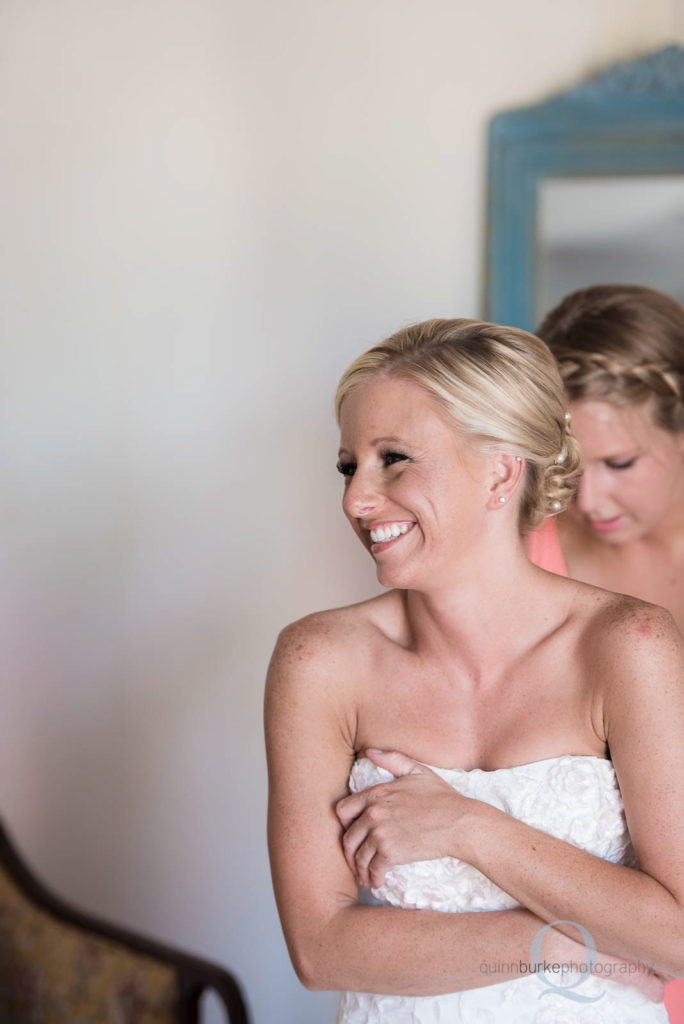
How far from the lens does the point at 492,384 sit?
4.82 feet

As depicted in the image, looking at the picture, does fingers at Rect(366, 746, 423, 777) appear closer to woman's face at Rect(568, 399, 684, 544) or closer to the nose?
the nose

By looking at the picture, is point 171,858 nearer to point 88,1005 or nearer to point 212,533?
point 88,1005

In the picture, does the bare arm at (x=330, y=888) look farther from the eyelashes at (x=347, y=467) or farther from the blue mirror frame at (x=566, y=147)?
the blue mirror frame at (x=566, y=147)

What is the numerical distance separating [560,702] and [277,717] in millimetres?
432

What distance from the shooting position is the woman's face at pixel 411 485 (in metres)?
1.47

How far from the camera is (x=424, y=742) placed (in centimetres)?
156

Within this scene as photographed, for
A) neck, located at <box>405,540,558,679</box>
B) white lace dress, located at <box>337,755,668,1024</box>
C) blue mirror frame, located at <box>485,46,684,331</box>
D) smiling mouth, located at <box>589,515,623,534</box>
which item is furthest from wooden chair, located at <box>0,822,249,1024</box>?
blue mirror frame, located at <box>485,46,684,331</box>

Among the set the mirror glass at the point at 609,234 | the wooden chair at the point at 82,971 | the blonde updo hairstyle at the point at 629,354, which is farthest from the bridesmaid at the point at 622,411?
the wooden chair at the point at 82,971

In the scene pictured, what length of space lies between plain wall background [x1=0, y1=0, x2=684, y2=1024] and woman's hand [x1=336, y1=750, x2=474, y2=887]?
1.20 metres

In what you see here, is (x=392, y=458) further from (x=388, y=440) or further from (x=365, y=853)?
(x=365, y=853)

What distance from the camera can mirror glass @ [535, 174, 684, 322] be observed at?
7.77ft

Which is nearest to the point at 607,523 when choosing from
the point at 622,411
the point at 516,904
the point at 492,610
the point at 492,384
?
the point at 622,411

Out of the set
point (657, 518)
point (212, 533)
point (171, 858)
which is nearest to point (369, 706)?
point (657, 518)

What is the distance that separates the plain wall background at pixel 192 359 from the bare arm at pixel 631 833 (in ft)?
4.16
